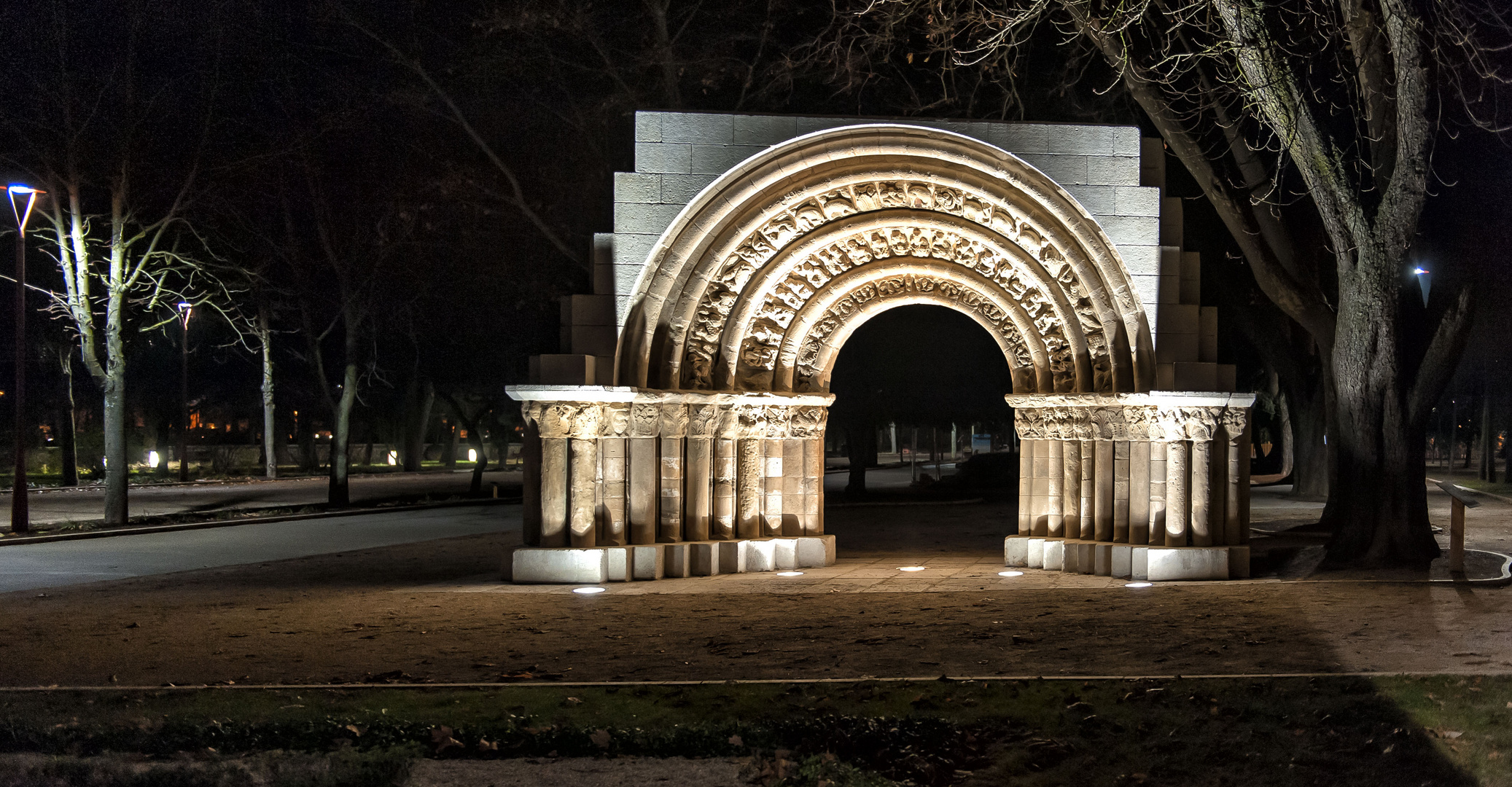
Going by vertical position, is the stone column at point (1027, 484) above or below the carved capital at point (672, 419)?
below

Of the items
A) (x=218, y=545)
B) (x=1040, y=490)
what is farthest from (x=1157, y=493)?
(x=218, y=545)

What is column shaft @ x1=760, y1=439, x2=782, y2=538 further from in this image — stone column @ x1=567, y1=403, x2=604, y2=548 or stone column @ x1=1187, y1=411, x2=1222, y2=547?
stone column @ x1=1187, y1=411, x2=1222, y2=547

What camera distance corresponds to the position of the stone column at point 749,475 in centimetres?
1305

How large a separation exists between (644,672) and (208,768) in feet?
9.07

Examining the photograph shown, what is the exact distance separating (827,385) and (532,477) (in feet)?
11.8

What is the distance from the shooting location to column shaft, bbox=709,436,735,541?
12.9 metres

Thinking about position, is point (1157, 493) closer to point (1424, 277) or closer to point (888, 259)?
point (888, 259)

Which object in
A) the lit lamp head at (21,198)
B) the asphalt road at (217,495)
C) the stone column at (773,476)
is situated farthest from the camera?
the asphalt road at (217,495)

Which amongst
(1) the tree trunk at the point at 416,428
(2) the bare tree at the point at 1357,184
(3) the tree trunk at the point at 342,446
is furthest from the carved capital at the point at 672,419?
(1) the tree trunk at the point at 416,428

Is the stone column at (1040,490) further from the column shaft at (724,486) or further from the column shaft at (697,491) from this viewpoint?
the column shaft at (697,491)

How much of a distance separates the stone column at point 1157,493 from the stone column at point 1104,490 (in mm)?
471

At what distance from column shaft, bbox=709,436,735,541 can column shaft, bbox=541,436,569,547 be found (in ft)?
5.78

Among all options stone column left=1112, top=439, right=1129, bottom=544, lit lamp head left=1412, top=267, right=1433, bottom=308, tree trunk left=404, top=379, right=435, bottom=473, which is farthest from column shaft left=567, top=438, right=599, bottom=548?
tree trunk left=404, top=379, right=435, bottom=473

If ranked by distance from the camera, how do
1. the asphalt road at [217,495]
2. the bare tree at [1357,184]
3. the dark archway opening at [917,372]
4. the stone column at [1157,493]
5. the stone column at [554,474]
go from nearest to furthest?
the bare tree at [1357,184] → the stone column at [554,474] → the stone column at [1157,493] → the asphalt road at [217,495] → the dark archway opening at [917,372]
